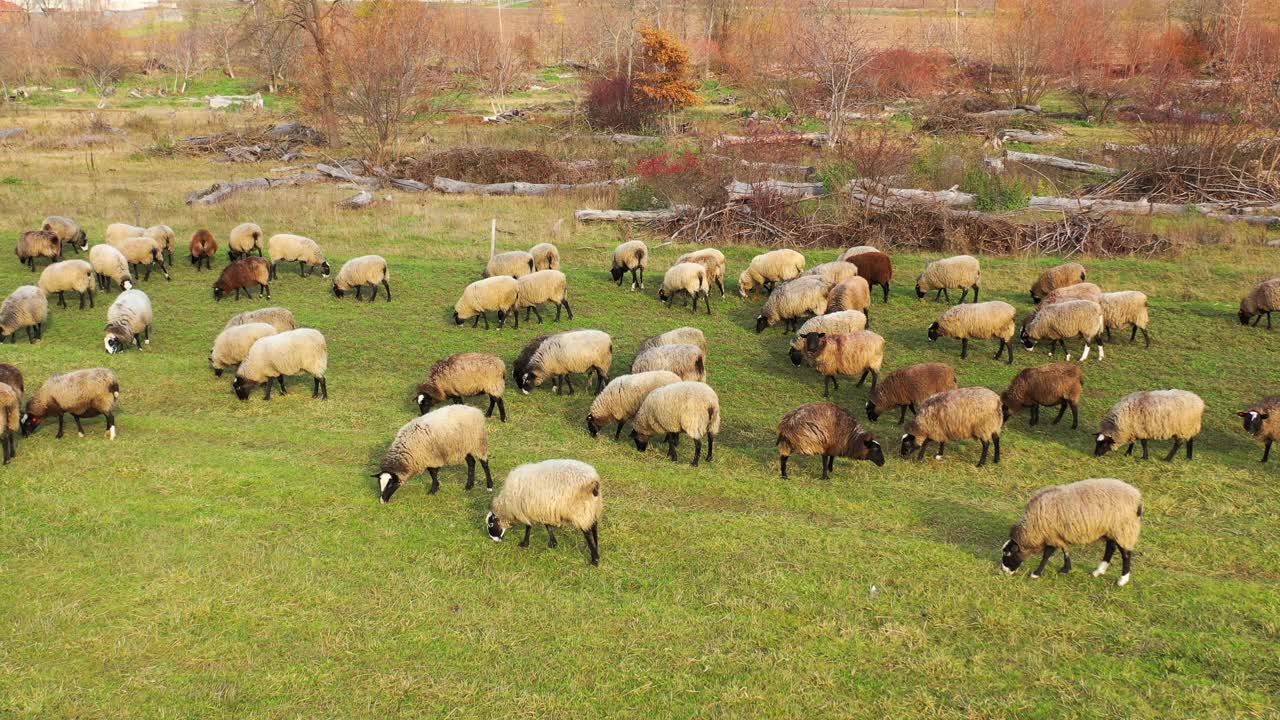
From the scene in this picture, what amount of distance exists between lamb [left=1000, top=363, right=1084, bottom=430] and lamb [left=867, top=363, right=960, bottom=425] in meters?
0.89

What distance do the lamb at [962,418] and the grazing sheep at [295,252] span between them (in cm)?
1476

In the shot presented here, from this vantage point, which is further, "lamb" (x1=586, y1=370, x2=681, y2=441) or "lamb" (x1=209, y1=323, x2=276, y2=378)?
"lamb" (x1=209, y1=323, x2=276, y2=378)

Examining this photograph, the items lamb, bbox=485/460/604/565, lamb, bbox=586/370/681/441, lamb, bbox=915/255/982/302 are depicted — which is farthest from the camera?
lamb, bbox=915/255/982/302

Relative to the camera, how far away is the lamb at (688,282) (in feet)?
57.9

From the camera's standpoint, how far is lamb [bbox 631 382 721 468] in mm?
10812

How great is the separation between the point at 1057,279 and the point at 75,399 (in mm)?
17012

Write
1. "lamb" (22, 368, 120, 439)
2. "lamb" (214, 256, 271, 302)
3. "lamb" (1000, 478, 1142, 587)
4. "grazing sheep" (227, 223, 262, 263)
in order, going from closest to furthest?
"lamb" (1000, 478, 1142, 587)
"lamb" (22, 368, 120, 439)
"lamb" (214, 256, 271, 302)
"grazing sheep" (227, 223, 262, 263)

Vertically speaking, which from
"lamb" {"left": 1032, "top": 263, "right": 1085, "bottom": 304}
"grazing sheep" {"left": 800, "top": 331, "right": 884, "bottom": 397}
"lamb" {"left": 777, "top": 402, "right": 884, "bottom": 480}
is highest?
"lamb" {"left": 1032, "top": 263, "right": 1085, "bottom": 304}

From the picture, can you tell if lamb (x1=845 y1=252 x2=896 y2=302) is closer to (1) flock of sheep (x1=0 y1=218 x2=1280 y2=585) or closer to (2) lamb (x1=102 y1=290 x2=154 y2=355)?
(1) flock of sheep (x1=0 y1=218 x2=1280 y2=585)

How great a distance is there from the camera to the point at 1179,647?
7051 mm

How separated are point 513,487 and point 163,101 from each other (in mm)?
65469

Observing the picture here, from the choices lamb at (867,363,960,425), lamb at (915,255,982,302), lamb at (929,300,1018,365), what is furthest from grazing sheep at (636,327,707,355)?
lamb at (915,255,982,302)

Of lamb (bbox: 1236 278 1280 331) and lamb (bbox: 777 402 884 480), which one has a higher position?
lamb (bbox: 1236 278 1280 331)

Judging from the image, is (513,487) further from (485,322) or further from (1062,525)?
(485,322)
